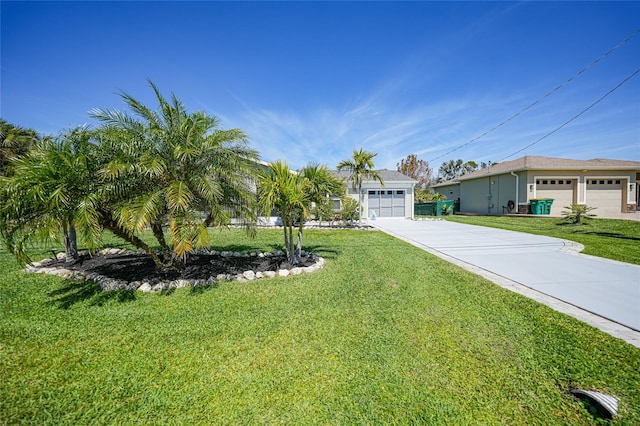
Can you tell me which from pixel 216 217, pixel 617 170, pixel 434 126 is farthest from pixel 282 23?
pixel 617 170

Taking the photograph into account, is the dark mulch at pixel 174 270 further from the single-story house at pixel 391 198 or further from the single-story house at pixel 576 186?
the single-story house at pixel 576 186

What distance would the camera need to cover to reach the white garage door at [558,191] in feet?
63.7

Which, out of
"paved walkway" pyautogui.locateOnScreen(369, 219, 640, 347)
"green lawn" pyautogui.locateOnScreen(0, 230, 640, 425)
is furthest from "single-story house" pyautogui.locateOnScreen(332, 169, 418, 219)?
"green lawn" pyautogui.locateOnScreen(0, 230, 640, 425)

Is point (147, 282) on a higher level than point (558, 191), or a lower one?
lower

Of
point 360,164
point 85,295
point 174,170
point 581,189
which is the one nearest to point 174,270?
point 85,295

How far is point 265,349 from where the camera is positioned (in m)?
2.98

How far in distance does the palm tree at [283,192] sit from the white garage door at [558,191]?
22.3 m

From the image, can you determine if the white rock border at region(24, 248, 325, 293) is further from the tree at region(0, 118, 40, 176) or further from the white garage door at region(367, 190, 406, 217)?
the white garage door at region(367, 190, 406, 217)

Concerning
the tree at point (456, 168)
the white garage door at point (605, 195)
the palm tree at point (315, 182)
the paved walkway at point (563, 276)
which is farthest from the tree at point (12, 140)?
the tree at point (456, 168)

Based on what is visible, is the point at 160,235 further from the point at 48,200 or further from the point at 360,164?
the point at 360,164

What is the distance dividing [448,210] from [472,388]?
24.8 metres

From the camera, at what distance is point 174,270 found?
5887mm

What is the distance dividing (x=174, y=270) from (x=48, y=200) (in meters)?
2.69

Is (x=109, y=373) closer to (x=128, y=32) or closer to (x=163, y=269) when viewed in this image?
(x=163, y=269)
